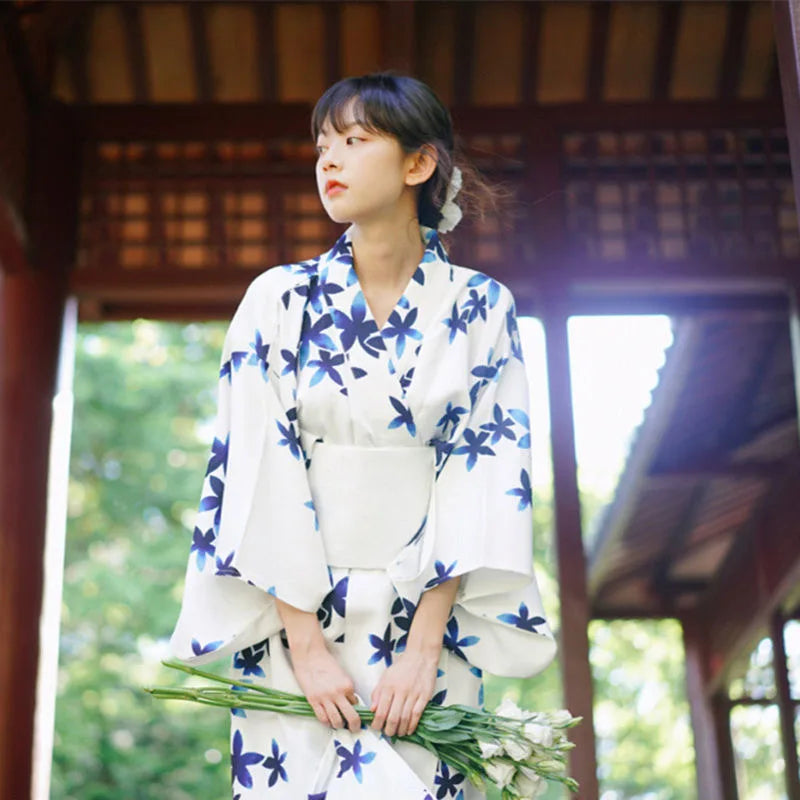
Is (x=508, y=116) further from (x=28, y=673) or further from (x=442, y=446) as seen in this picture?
(x=442, y=446)

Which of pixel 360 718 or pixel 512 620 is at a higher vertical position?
pixel 512 620

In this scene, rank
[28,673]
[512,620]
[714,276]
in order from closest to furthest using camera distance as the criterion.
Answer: [512,620], [28,673], [714,276]

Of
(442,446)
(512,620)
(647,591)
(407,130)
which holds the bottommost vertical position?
(512,620)

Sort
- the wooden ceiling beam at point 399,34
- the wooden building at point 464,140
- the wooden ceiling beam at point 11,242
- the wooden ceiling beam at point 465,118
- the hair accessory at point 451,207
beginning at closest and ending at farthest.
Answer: the hair accessory at point 451,207, the wooden ceiling beam at point 11,242, the wooden ceiling beam at point 399,34, the wooden building at point 464,140, the wooden ceiling beam at point 465,118

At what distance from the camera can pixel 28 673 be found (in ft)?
13.3

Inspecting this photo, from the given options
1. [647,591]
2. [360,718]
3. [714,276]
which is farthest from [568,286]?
[647,591]

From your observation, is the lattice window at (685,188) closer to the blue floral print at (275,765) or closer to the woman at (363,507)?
the woman at (363,507)

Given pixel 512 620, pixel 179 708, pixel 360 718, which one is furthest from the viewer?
pixel 179 708

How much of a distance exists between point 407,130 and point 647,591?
6.27 metres

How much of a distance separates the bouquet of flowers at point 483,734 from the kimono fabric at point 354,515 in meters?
0.04

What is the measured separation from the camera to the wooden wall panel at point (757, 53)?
4809mm

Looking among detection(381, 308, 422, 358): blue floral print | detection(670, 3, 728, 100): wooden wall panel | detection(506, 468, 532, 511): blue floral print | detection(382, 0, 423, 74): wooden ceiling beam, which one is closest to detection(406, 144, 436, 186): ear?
detection(381, 308, 422, 358): blue floral print

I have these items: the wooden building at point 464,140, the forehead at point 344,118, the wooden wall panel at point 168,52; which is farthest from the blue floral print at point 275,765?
the wooden wall panel at point 168,52

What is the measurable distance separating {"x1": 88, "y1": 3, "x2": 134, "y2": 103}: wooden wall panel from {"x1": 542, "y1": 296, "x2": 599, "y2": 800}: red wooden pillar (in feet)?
5.77
